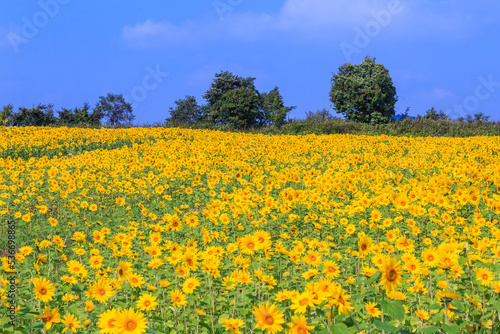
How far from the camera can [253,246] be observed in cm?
434

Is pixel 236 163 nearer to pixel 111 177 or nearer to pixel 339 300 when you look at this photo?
pixel 111 177

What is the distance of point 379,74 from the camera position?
59.7 m

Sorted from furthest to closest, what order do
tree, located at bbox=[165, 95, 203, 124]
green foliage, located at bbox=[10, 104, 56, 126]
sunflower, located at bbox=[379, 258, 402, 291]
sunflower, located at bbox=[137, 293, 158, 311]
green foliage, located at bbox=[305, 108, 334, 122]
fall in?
tree, located at bbox=[165, 95, 203, 124], green foliage, located at bbox=[10, 104, 56, 126], green foliage, located at bbox=[305, 108, 334, 122], sunflower, located at bbox=[137, 293, 158, 311], sunflower, located at bbox=[379, 258, 402, 291]

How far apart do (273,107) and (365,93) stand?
1519cm

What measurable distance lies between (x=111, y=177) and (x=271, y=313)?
36.2 ft

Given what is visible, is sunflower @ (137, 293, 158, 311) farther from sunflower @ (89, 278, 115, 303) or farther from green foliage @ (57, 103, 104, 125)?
green foliage @ (57, 103, 104, 125)

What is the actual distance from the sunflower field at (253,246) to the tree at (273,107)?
38.4m

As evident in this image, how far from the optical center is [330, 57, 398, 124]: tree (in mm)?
58453

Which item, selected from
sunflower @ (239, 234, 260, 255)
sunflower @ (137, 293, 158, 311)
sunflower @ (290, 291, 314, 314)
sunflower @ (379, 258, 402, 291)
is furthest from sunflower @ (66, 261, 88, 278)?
sunflower @ (379, 258, 402, 291)

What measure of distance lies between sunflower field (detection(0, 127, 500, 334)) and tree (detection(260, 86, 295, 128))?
3842cm

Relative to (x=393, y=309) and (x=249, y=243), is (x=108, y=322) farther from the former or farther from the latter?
(x=249, y=243)

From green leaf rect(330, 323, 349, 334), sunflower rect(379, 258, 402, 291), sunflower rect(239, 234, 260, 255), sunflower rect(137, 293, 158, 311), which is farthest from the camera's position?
sunflower rect(239, 234, 260, 255)

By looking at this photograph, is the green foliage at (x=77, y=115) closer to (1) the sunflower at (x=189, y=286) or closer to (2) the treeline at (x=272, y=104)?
(2) the treeline at (x=272, y=104)

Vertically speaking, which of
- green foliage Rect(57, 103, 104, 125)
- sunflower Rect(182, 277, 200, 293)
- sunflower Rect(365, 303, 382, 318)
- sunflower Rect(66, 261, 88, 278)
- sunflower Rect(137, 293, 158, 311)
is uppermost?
green foliage Rect(57, 103, 104, 125)
